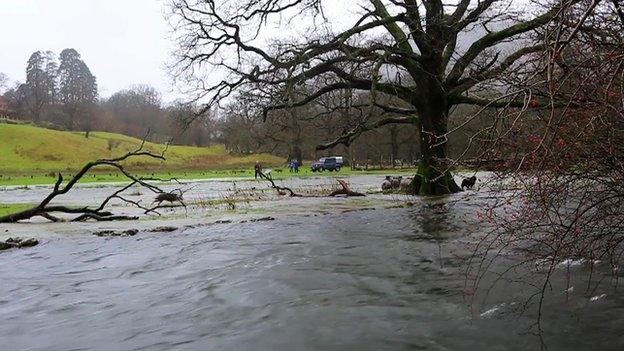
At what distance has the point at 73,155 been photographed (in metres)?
80.4

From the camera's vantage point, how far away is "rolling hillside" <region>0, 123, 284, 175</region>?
74006 millimetres

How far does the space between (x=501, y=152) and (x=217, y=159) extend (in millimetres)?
90892

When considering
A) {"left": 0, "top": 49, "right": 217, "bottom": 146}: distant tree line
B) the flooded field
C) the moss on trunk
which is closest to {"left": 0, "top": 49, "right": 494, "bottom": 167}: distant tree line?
{"left": 0, "top": 49, "right": 217, "bottom": 146}: distant tree line

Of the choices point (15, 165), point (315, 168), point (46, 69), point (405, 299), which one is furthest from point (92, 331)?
point (46, 69)

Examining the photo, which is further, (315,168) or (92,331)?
(315,168)

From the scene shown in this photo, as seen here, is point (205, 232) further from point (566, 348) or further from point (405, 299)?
point (566, 348)

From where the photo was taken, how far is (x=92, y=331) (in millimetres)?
6895

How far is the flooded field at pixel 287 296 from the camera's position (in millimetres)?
6141

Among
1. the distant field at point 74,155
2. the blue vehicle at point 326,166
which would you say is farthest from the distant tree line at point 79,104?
the blue vehicle at point 326,166

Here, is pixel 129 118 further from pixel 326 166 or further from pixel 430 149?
pixel 430 149

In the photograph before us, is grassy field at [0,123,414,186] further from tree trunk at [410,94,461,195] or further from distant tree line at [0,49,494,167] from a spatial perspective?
tree trunk at [410,94,461,195]

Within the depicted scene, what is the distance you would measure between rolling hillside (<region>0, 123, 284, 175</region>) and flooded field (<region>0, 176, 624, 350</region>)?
62.6 m

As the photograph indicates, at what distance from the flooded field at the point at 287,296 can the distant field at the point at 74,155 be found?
60.3m

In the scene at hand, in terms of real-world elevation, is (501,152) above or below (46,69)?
below
